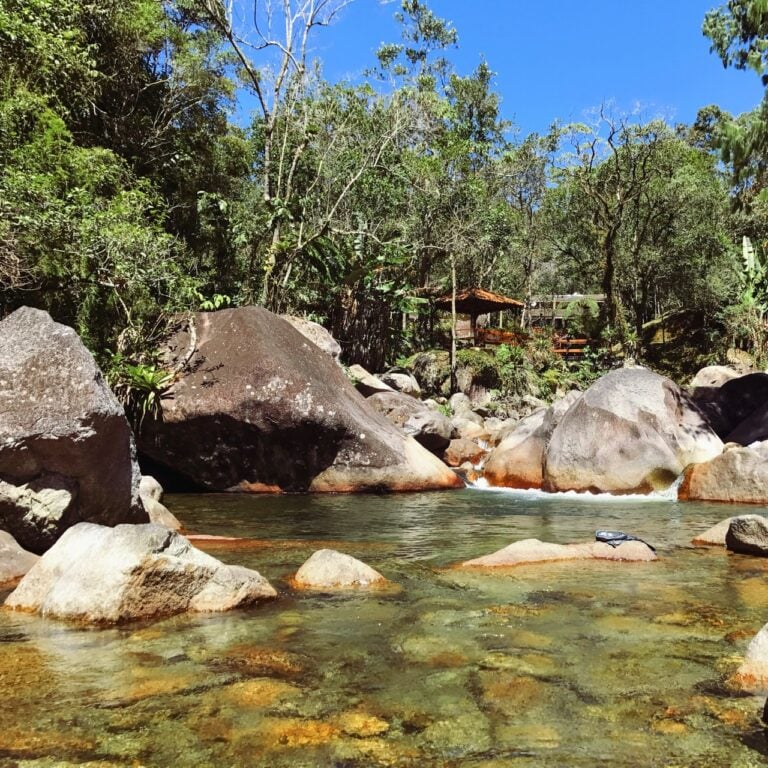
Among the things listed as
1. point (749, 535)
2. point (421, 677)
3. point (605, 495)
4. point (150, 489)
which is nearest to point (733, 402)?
point (605, 495)

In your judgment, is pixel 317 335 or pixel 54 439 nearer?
pixel 54 439

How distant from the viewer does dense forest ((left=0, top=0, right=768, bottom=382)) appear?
1157 cm

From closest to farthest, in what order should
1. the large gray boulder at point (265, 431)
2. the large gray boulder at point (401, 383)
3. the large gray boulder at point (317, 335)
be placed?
1. the large gray boulder at point (265, 431)
2. the large gray boulder at point (317, 335)
3. the large gray boulder at point (401, 383)

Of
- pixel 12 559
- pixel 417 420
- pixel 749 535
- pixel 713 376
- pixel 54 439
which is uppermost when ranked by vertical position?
pixel 713 376

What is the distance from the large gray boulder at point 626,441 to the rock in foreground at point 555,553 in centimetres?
504

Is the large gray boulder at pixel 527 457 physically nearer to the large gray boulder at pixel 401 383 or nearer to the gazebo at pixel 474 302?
the large gray boulder at pixel 401 383

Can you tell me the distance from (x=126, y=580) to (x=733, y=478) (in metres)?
8.80

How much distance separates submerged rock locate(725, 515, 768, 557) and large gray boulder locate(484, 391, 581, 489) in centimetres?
570

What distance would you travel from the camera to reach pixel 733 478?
10164mm

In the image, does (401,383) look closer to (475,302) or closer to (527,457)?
(475,302)

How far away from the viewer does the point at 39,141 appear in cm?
1121

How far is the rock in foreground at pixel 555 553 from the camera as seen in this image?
237 inches

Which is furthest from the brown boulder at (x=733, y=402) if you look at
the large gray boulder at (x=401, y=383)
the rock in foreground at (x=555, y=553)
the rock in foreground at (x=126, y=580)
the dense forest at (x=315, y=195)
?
the rock in foreground at (x=126, y=580)

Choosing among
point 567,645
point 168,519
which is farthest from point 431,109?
point 567,645
